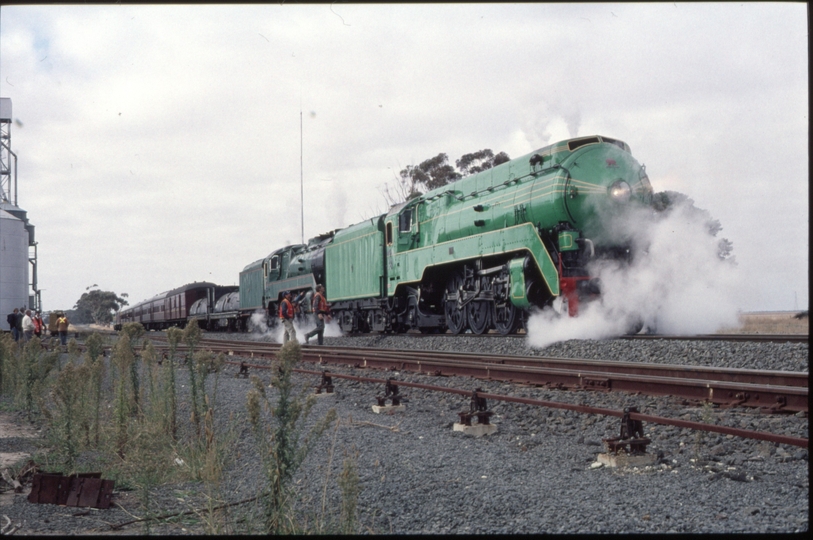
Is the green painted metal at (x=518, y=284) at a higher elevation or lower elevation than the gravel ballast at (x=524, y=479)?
higher

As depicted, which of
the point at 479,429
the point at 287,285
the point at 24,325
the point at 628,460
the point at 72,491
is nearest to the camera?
the point at 72,491

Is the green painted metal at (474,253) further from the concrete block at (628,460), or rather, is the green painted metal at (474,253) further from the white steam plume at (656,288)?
the concrete block at (628,460)

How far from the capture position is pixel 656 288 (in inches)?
529

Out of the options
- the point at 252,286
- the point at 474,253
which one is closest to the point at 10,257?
the point at 252,286

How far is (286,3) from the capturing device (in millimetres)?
2619

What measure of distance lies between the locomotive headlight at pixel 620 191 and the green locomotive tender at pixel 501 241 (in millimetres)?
24

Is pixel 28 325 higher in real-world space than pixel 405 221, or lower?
lower

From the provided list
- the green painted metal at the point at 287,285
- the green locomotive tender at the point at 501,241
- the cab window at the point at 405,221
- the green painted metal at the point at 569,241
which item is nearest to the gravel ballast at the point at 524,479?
the green painted metal at the point at 569,241

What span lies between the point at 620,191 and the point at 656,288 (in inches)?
84.1

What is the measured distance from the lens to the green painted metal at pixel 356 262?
21.0 m

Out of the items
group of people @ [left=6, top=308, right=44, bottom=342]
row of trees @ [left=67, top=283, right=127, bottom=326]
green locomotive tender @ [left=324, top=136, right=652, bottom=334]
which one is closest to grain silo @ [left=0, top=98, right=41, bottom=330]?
group of people @ [left=6, top=308, right=44, bottom=342]

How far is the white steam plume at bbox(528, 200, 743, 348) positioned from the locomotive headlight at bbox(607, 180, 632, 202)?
39 cm

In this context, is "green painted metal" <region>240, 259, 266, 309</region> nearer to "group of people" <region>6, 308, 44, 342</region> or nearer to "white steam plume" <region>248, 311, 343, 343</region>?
"white steam plume" <region>248, 311, 343, 343</region>

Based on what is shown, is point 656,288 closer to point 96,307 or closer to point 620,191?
point 620,191
